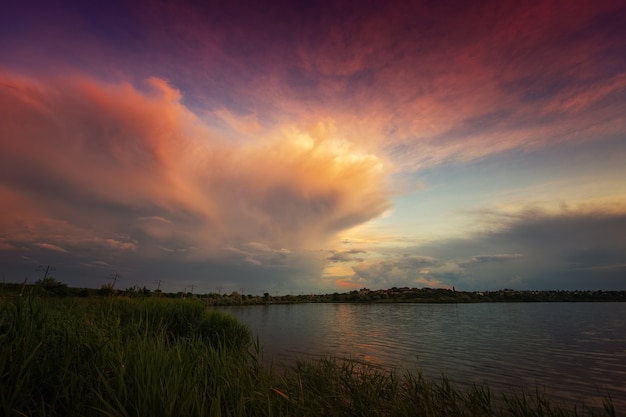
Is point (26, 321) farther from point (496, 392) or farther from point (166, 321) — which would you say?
point (496, 392)

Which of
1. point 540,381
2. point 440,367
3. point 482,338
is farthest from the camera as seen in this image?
point 482,338

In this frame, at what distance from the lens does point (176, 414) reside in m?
5.25

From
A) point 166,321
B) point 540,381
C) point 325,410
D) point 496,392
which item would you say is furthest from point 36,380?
point 540,381

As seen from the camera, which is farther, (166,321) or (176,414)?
(166,321)

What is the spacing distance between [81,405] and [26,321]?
9.52 ft

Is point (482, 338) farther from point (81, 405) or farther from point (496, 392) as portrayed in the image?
point (81, 405)

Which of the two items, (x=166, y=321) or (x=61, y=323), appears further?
(x=166, y=321)

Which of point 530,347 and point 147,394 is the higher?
point 147,394

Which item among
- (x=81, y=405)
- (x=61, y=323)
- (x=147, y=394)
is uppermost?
(x=61, y=323)

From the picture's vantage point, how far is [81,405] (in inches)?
235

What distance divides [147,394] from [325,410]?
464 centimetres

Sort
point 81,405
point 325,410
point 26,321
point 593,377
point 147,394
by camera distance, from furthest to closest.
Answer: point 593,377
point 325,410
point 26,321
point 81,405
point 147,394

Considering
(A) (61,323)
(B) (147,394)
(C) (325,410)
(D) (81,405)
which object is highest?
(A) (61,323)

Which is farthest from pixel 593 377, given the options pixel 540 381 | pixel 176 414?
pixel 176 414
